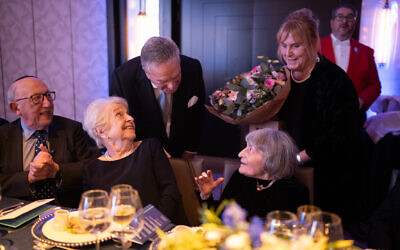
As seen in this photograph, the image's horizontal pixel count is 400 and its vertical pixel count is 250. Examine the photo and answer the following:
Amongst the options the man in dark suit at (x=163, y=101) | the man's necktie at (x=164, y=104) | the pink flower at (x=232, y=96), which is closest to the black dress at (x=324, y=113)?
the pink flower at (x=232, y=96)

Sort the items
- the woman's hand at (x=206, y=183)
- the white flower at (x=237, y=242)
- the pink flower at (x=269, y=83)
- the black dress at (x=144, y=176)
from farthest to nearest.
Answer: the pink flower at (x=269, y=83) → the black dress at (x=144, y=176) → the woman's hand at (x=206, y=183) → the white flower at (x=237, y=242)

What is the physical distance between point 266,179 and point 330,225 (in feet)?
3.34

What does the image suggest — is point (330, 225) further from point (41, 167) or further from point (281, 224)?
point (41, 167)

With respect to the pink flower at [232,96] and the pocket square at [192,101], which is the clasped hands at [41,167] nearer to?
the pocket square at [192,101]

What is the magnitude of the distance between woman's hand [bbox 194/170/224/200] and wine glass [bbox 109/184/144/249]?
2.44 feet

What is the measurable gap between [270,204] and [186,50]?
3781 mm

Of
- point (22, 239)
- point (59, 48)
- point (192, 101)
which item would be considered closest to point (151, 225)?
point (22, 239)

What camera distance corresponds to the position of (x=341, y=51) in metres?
3.59

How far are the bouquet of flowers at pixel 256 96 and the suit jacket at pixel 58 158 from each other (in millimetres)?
902

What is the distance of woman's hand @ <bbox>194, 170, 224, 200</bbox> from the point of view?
6.31 feet

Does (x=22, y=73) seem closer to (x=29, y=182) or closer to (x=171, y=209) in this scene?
(x=29, y=182)

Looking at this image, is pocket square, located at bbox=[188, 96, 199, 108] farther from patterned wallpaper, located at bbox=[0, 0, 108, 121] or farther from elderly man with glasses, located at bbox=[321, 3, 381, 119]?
patterned wallpaper, located at bbox=[0, 0, 108, 121]

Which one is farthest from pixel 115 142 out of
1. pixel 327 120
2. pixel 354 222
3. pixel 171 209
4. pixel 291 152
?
pixel 354 222

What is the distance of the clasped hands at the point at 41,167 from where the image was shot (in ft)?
6.80
